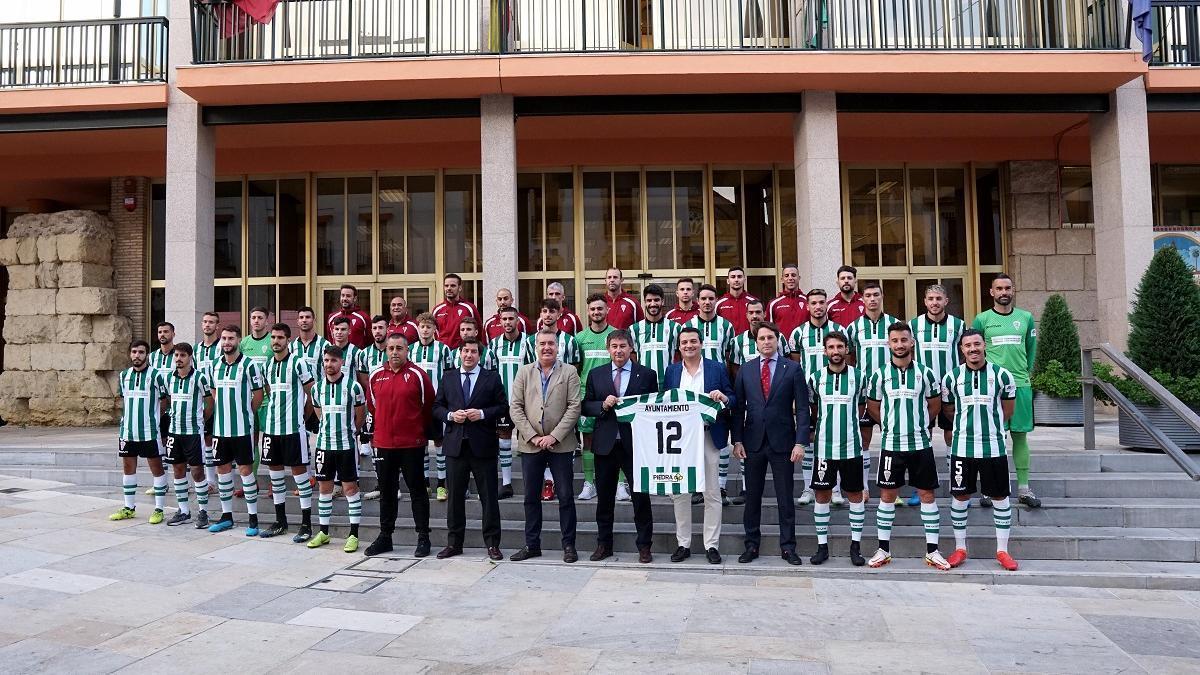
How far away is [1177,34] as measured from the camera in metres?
13.3

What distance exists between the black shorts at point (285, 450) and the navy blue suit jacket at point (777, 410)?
4405 millimetres

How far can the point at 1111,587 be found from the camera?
21.6 ft

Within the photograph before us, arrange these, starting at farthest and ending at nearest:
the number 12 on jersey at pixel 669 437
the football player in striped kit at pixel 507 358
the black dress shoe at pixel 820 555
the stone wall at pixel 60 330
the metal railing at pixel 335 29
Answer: the stone wall at pixel 60 330 → the metal railing at pixel 335 29 → the football player in striped kit at pixel 507 358 → the number 12 on jersey at pixel 669 437 → the black dress shoe at pixel 820 555

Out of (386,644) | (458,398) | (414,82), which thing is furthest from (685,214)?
(386,644)

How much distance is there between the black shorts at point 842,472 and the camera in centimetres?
717

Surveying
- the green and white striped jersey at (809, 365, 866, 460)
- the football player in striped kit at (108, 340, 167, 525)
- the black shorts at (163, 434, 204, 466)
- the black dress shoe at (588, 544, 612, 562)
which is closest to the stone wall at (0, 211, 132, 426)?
the football player in striped kit at (108, 340, 167, 525)

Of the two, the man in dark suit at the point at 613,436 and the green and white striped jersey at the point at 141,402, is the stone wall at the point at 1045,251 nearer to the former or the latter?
the man in dark suit at the point at 613,436

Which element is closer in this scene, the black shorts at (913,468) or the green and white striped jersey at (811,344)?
the black shorts at (913,468)

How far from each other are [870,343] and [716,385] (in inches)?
69.0

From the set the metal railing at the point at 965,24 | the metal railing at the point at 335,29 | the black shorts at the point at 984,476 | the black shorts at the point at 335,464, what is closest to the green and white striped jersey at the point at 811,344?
the black shorts at the point at 984,476

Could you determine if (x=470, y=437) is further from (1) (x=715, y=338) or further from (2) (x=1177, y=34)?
(2) (x=1177, y=34)

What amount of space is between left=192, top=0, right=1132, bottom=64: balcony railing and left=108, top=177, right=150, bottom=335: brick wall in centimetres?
529

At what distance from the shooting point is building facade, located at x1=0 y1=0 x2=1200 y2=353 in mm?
12523

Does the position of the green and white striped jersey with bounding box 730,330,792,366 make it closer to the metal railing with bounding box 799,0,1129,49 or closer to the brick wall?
the metal railing with bounding box 799,0,1129,49
